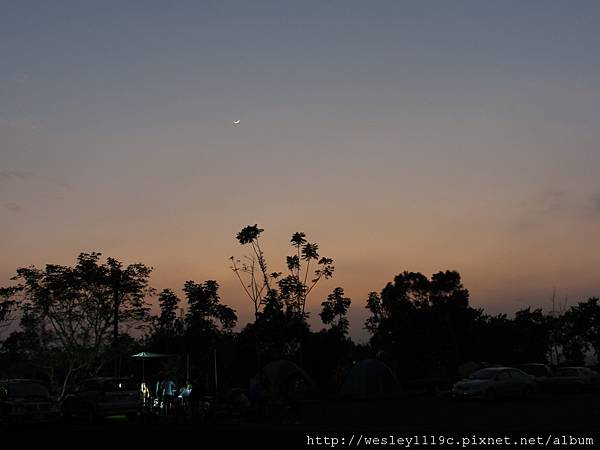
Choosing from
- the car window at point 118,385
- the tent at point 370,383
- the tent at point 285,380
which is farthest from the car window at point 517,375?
the car window at point 118,385

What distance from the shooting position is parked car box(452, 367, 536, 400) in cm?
2725

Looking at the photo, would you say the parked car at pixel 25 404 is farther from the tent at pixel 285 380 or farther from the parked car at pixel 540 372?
the parked car at pixel 540 372

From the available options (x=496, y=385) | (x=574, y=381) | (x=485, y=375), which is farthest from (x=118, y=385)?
(x=574, y=381)

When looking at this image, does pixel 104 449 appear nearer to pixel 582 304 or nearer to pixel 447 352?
pixel 447 352

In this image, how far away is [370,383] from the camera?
34.0m

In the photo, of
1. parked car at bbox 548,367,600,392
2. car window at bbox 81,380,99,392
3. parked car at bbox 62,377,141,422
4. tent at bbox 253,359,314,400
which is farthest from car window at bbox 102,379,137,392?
parked car at bbox 548,367,600,392

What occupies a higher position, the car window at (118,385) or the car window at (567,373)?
the car window at (118,385)

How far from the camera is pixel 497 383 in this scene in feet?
90.4

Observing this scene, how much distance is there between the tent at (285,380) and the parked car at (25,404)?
47.0ft

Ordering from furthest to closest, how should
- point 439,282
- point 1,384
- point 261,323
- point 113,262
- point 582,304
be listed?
point 439,282 < point 582,304 < point 261,323 < point 113,262 < point 1,384

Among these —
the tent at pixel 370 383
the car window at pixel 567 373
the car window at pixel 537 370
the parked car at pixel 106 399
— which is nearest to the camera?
the parked car at pixel 106 399

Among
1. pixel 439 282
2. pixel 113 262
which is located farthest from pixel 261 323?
pixel 439 282

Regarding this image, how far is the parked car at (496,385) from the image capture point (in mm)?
27250

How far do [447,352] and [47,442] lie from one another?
3830 centimetres
